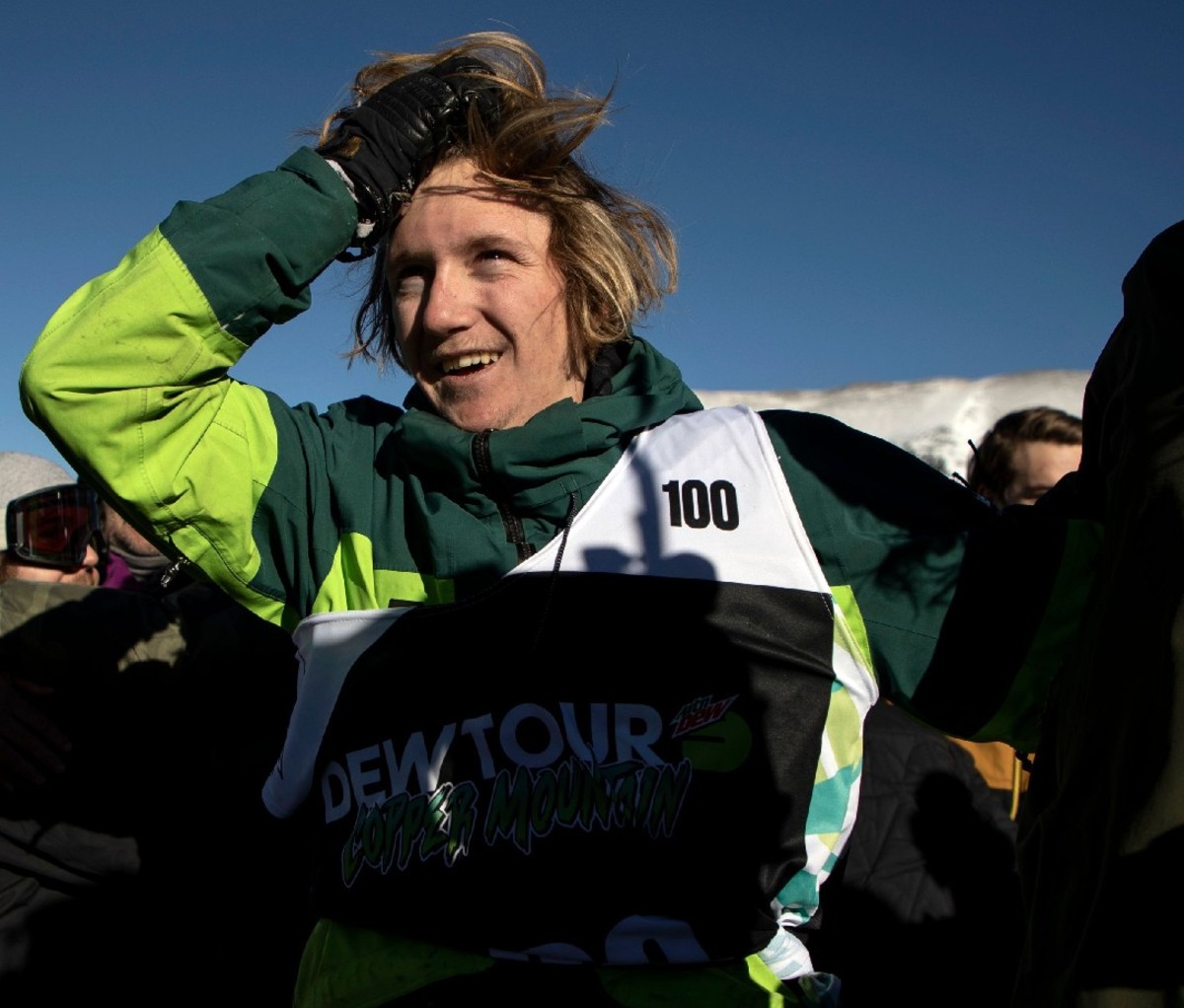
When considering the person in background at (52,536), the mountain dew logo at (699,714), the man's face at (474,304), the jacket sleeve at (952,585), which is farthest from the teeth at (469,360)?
the person in background at (52,536)

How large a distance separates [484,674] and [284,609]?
0.42 m

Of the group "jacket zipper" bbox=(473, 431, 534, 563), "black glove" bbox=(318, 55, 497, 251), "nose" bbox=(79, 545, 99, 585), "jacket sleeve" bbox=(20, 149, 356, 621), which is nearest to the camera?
"jacket sleeve" bbox=(20, 149, 356, 621)

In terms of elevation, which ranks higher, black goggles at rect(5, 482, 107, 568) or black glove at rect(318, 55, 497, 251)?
black glove at rect(318, 55, 497, 251)

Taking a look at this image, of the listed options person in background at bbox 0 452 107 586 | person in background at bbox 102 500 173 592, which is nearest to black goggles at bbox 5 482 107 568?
person in background at bbox 0 452 107 586

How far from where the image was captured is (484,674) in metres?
1.62

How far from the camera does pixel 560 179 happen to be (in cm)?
211

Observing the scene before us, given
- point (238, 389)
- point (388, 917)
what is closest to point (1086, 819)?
point (388, 917)

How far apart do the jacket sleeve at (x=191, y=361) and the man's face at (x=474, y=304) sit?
0.19 metres

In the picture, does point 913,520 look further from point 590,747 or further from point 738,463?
point 590,747

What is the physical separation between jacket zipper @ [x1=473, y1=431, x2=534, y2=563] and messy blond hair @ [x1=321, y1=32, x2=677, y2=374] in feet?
1.21

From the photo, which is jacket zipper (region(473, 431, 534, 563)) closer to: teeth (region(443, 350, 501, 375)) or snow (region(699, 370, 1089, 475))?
teeth (region(443, 350, 501, 375))

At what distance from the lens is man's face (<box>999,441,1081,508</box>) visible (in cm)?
352

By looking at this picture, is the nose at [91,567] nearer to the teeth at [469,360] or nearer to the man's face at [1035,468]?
the teeth at [469,360]

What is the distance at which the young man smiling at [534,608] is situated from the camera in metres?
1.52
